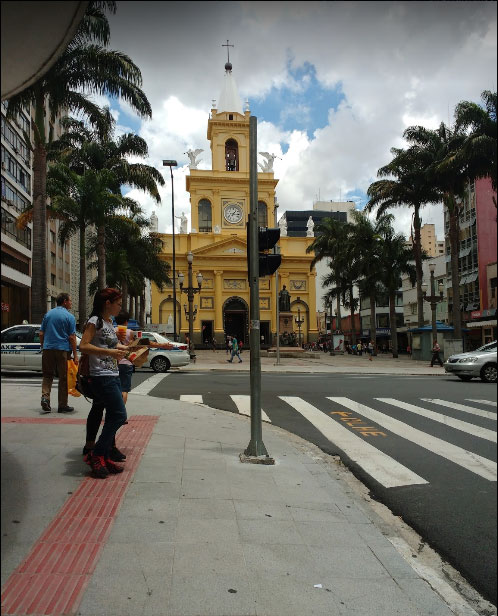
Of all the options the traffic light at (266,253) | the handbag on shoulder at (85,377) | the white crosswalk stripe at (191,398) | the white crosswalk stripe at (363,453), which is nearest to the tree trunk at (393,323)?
the white crosswalk stripe at (363,453)

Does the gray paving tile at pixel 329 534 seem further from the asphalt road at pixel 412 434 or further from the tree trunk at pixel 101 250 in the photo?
the tree trunk at pixel 101 250

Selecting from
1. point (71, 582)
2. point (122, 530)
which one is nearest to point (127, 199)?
point (71, 582)

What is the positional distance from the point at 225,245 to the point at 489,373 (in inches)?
119

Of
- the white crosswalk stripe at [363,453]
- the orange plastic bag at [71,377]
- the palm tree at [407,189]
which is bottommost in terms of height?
the white crosswalk stripe at [363,453]

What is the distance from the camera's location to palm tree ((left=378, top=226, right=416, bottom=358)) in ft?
6.55

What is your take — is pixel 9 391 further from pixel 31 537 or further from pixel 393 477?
pixel 393 477

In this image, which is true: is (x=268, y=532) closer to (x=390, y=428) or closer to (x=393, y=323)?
(x=393, y=323)

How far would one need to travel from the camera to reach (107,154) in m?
2.01

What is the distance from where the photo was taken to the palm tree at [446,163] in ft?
4.45

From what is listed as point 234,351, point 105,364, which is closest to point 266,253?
point 234,351

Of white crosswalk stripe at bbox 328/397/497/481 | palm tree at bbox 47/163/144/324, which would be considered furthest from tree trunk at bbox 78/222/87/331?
white crosswalk stripe at bbox 328/397/497/481

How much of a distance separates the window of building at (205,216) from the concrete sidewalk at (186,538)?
46.8 inches

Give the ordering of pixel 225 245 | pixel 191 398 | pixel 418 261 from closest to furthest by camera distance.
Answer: pixel 418 261 → pixel 225 245 → pixel 191 398

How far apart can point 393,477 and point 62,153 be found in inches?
148
